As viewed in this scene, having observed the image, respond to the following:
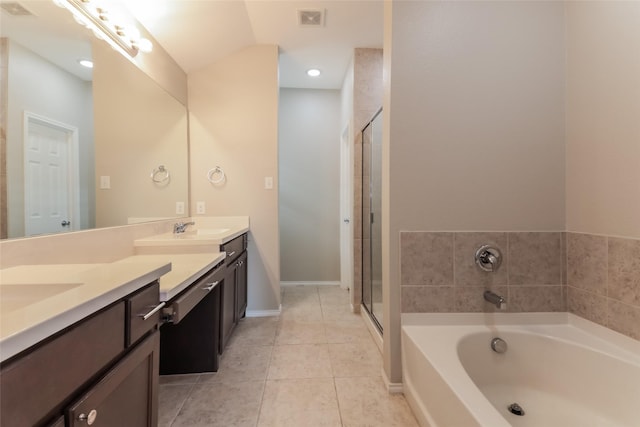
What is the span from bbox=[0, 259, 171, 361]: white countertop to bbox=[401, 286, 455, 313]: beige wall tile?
1217 millimetres

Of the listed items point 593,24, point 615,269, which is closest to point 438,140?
point 593,24

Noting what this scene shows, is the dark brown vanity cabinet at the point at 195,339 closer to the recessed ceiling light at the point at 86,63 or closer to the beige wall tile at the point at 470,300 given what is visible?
the recessed ceiling light at the point at 86,63

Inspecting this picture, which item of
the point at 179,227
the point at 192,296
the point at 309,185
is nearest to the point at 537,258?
the point at 192,296

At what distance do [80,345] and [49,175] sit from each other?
0.96m

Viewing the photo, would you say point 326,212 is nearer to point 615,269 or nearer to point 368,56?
→ point 368,56

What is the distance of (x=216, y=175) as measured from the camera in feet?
8.74

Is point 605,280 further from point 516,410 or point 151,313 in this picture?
point 151,313

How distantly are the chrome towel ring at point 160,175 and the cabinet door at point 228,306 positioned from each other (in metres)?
0.88

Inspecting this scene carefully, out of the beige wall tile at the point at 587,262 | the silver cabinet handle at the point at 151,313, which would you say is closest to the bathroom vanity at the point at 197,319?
the silver cabinet handle at the point at 151,313

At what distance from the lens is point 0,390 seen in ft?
1.48

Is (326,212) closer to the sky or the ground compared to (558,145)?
closer to the ground

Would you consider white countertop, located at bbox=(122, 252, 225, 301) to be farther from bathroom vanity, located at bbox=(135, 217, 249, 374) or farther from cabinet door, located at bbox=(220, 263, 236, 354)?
cabinet door, located at bbox=(220, 263, 236, 354)

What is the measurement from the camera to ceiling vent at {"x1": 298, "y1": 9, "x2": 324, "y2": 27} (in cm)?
222

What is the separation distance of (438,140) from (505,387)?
1.31 metres
